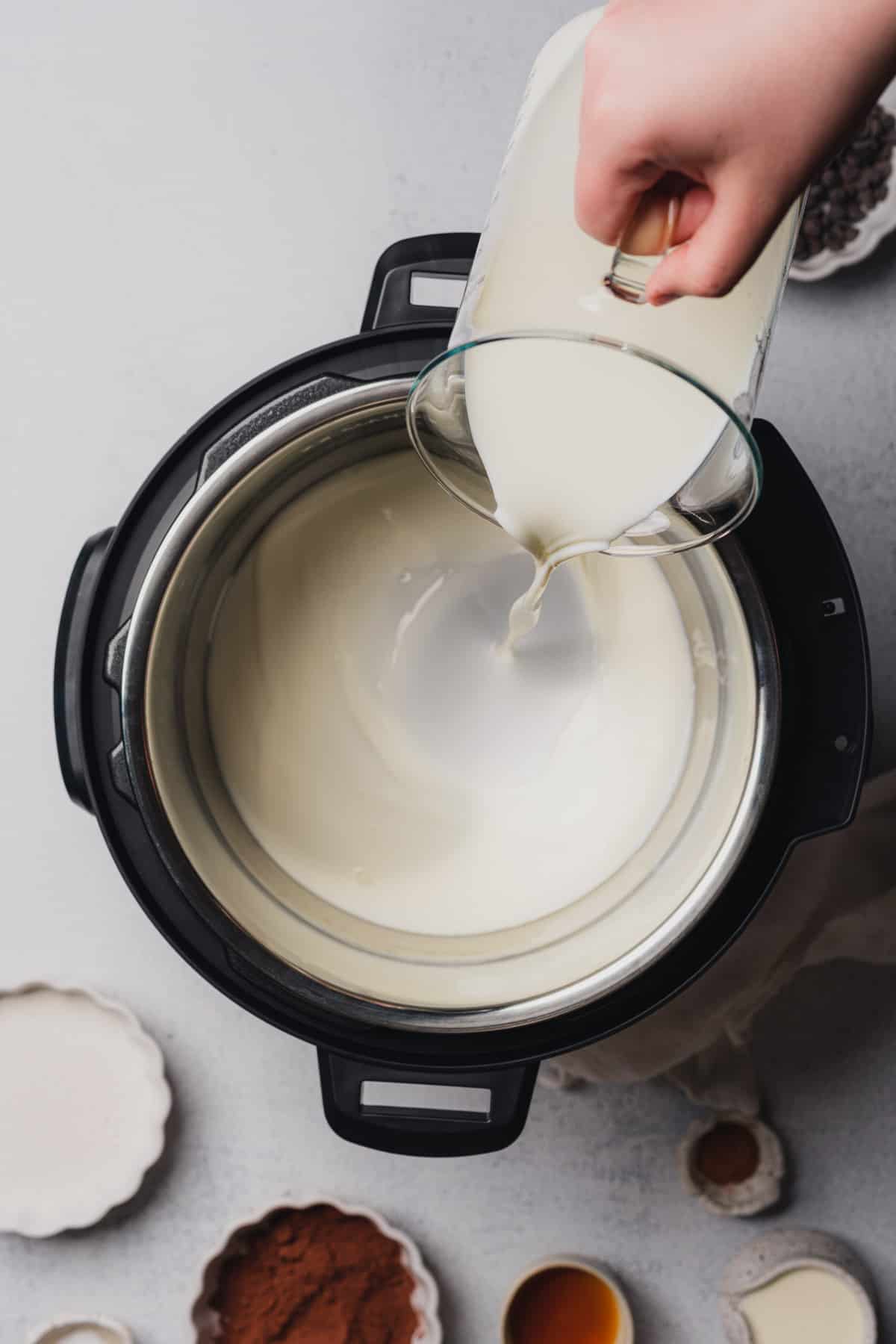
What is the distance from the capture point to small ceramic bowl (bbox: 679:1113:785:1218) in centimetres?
90

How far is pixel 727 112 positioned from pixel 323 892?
0.52 metres

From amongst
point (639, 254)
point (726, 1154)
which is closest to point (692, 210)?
point (639, 254)

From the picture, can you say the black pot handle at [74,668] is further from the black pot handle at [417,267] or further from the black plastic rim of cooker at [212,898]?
the black pot handle at [417,267]

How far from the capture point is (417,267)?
2.32 ft

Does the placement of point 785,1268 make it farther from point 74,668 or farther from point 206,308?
point 206,308

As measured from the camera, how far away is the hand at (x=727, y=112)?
42cm

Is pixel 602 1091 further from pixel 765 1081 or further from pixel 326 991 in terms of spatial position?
pixel 326 991

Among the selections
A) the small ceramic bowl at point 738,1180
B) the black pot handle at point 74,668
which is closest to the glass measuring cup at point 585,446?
the black pot handle at point 74,668

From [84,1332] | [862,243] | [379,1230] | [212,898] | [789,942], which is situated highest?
[862,243]

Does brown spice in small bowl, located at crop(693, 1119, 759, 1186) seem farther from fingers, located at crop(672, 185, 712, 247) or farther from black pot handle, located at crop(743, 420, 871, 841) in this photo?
fingers, located at crop(672, 185, 712, 247)

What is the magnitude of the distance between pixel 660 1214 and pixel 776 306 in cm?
71

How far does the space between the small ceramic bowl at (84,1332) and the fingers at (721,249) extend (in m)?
0.87

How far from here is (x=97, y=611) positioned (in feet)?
2.26

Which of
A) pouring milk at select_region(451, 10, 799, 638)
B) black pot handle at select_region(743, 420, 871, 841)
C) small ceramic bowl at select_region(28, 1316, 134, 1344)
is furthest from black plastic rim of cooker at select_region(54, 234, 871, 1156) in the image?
small ceramic bowl at select_region(28, 1316, 134, 1344)
